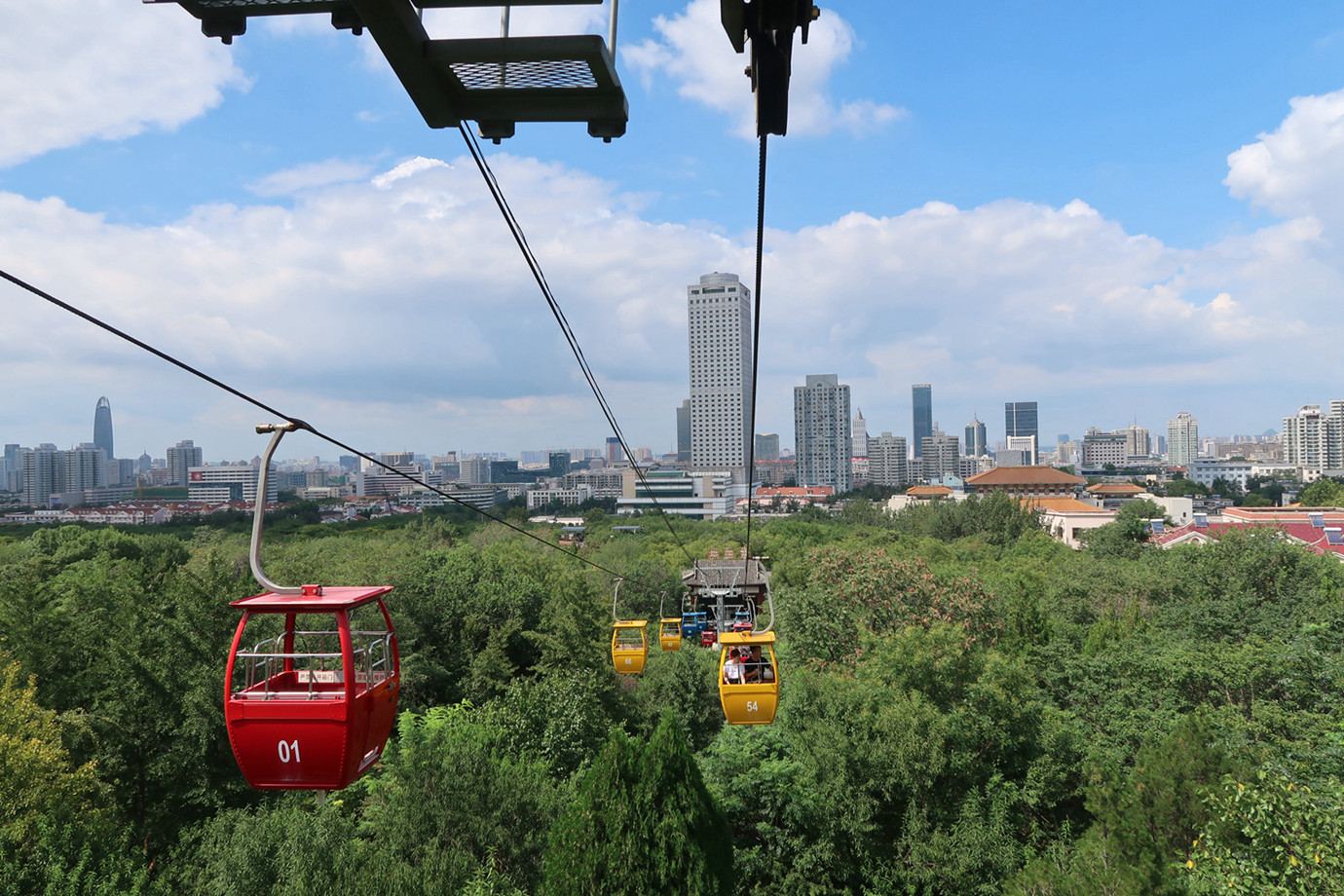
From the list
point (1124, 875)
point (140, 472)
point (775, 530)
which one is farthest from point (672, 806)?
point (140, 472)

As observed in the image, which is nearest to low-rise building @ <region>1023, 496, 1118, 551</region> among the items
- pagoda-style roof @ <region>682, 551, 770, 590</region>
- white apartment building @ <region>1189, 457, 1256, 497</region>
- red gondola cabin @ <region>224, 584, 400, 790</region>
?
pagoda-style roof @ <region>682, 551, 770, 590</region>

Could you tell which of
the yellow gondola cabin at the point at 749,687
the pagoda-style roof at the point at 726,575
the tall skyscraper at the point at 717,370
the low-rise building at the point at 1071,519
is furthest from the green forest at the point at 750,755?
the tall skyscraper at the point at 717,370

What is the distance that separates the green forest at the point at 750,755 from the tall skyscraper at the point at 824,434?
158m

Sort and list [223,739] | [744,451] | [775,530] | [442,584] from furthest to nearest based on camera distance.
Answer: [744,451] < [775,530] < [442,584] < [223,739]

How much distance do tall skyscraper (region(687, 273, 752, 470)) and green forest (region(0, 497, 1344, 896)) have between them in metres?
151

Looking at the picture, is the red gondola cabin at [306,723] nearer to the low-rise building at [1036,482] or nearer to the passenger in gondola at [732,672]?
the passenger in gondola at [732,672]

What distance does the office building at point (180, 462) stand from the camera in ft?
561

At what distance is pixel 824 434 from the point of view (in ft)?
610

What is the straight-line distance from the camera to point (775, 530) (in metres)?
65.3

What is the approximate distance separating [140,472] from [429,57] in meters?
221

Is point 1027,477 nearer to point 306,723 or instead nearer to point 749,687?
point 749,687

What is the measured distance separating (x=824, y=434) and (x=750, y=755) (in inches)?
6831

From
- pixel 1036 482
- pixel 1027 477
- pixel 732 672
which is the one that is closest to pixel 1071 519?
pixel 1036 482

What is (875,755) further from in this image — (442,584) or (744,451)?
(744,451)
